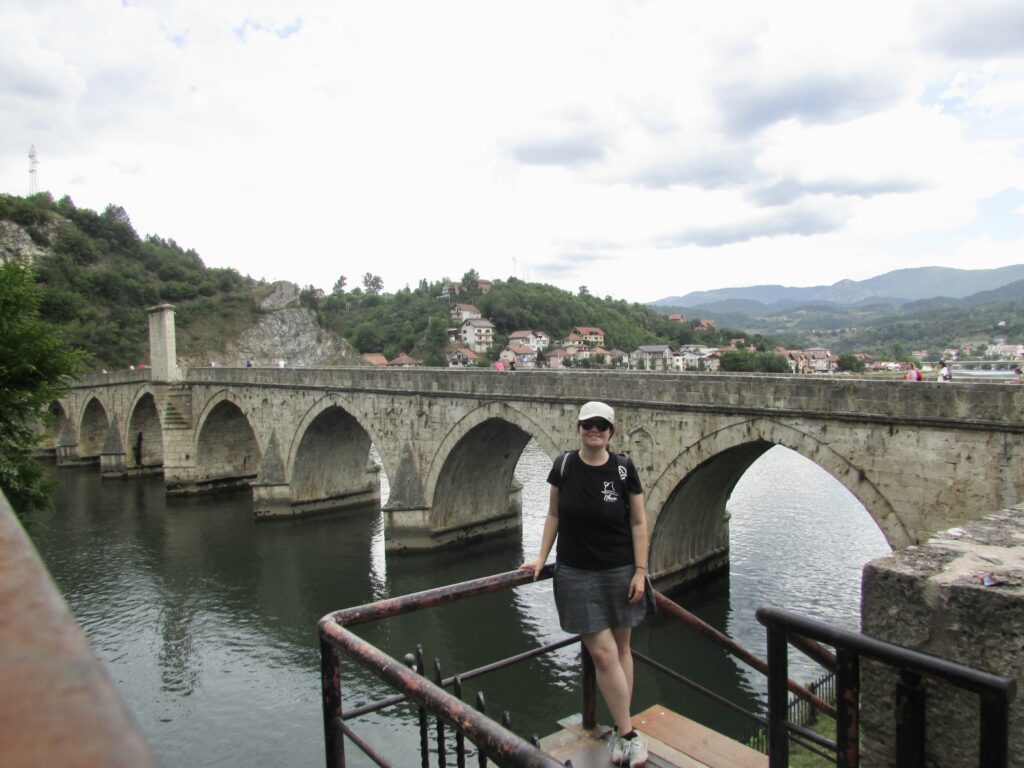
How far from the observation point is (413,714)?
1066 centimetres

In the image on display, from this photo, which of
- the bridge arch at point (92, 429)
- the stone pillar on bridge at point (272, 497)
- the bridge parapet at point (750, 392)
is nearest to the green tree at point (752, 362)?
the stone pillar on bridge at point (272, 497)

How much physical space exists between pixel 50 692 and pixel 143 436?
1370 inches

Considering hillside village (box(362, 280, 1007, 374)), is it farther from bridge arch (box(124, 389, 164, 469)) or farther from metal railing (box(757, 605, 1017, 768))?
metal railing (box(757, 605, 1017, 768))

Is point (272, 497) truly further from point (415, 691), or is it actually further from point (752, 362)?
point (752, 362)

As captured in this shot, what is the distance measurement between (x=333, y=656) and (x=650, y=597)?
5.43 ft

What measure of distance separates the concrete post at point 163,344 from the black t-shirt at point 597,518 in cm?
2748

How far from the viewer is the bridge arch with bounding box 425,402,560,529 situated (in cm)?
1633

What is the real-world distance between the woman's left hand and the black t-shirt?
8cm

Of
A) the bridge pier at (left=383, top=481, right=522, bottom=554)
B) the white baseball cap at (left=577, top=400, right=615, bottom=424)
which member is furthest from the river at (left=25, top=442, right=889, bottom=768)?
the white baseball cap at (left=577, top=400, right=615, bottom=424)

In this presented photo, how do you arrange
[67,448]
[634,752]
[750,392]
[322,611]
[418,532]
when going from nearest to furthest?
1. [634,752]
2. [750,392]
3. [322,611]
4. [418,532]
5. [67,448]

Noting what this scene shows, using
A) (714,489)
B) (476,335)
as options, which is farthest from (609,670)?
(476,335)

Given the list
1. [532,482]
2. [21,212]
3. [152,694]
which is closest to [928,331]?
[532,482]

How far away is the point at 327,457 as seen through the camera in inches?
904

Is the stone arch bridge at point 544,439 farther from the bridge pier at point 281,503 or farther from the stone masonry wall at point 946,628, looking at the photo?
the stone masonry wall at point 946,628
